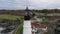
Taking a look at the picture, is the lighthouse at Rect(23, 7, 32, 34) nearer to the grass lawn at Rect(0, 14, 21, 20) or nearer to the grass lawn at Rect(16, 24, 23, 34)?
the grass lawn at Rect(16, 24, 23, 34)

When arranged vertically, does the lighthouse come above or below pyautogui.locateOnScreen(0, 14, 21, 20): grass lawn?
below

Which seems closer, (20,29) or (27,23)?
(20,29)

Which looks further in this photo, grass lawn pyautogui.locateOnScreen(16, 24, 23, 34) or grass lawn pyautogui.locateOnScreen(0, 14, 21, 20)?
grass lawn pyautogui.locateOnScreen(0, 14, 21, 20)

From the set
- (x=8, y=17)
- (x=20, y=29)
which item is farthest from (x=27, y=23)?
(x=8, y=17)

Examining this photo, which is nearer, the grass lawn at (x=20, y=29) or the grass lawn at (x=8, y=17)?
the grass lawn at (x=20, y=29)

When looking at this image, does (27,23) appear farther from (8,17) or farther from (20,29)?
(8,17)

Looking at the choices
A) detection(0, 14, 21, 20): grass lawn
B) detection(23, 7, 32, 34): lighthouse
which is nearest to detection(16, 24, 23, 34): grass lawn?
detection(23, 7, 32, 34): lighthouse

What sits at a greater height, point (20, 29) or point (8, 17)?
point (8, 17)

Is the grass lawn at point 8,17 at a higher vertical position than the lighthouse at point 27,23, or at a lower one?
higher

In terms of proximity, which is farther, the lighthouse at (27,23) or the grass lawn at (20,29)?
the lighthouse at (27,23)

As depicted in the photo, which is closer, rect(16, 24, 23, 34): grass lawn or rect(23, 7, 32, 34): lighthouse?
rect(16, 24, 23, 34): grass lawn

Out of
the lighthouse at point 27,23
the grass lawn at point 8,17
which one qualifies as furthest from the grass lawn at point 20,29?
the grass lawn at point 8,17

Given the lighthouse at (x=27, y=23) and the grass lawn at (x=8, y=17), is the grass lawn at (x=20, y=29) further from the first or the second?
the grass lawn at (x=8, y=17)
